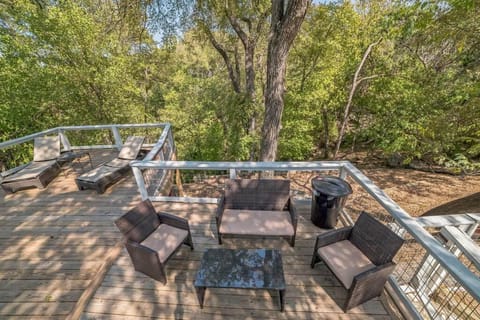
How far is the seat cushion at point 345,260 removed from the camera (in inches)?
85.7

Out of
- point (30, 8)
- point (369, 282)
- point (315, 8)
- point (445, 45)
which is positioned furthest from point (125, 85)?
point (445, 45)

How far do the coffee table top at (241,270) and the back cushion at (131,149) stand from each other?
3.91 m

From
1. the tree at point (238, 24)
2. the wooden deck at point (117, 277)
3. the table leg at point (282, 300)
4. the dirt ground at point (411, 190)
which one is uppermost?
the tree at point (238, 24)

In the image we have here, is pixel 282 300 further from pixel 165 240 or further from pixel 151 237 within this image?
pixel 151 237

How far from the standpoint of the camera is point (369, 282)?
6.50ft

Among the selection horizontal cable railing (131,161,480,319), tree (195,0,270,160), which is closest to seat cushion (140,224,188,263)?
horizontal cable railing (131,161,480,319)

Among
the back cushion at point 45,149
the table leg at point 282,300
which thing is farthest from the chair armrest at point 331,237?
the back cushion at point 45,149

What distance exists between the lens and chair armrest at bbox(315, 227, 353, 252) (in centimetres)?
246

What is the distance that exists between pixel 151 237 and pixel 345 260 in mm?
2499

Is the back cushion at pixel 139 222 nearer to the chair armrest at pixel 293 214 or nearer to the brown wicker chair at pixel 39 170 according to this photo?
the chair armrest at pixel 293 214

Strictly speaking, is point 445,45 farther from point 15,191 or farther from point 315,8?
point 15,191

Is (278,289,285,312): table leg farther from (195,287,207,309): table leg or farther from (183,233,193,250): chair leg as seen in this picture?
(183,233,193,250): chair leg

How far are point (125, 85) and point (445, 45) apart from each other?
1358 cm

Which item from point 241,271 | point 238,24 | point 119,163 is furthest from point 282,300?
point 238,24
